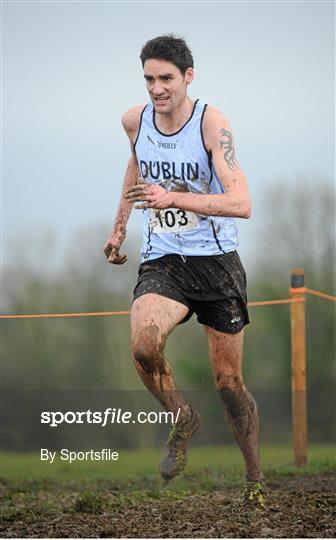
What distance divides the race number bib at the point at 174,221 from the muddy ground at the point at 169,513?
5.70 ft

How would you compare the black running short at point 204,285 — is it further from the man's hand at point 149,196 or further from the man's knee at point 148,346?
the man's hand at point 149,196

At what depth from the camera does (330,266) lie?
11.2 meters

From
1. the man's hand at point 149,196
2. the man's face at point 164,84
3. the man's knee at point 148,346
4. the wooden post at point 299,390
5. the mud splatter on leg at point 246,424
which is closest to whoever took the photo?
the man's hand at point 149,196

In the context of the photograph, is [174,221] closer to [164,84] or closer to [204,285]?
[204,285]

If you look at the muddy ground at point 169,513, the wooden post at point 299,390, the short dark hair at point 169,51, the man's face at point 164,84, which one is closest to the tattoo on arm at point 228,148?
the man's face at point 164,84

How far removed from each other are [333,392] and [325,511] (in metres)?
3.86

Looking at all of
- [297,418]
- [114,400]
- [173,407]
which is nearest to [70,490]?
[114,400]

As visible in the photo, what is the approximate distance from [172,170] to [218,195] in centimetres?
44

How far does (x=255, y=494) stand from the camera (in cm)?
601

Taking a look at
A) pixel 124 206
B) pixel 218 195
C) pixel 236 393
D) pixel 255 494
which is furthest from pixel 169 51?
pixel 255 494

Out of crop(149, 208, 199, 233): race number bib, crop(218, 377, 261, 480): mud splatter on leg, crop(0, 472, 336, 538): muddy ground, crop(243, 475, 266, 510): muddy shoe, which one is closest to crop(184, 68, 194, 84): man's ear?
crop(149, 208, 199, 233): race number bib

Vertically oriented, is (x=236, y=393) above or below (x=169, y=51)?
below

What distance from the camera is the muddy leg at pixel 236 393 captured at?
577 cm

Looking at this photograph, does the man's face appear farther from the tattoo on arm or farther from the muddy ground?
the muddy ground
